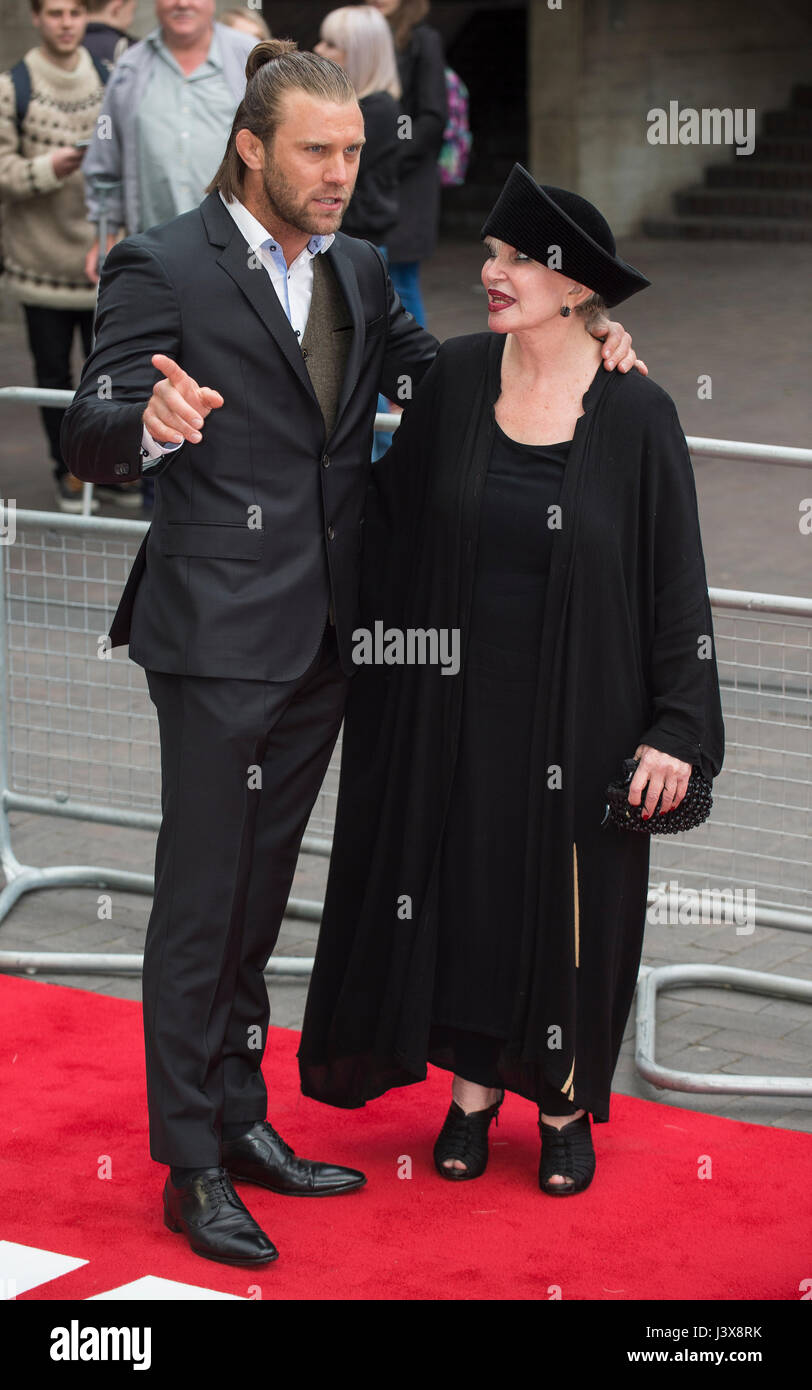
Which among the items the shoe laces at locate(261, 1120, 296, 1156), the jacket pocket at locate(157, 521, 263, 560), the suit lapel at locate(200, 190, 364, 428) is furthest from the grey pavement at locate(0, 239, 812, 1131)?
the suit lapel at locate(200, 190, 364, 428)

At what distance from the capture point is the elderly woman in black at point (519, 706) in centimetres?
390

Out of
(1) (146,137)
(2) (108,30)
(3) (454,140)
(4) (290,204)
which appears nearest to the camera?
(4) (290,204)

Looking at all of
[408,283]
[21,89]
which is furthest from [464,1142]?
[21,89]

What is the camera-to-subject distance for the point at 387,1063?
13.8 feet

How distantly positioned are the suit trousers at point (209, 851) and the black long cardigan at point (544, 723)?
235 millimetres

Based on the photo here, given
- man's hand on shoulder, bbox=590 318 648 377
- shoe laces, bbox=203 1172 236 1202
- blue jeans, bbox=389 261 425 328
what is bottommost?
shoe laces, bbox=203 1172 236 1202

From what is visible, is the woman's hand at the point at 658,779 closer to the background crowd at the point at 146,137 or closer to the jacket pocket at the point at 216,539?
the jacket pocket at the point at 216,539

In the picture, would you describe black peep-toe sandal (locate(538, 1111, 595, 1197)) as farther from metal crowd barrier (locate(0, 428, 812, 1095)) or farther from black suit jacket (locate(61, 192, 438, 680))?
black suit jacket (locate(61, 192, 438, 680))

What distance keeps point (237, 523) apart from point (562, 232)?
0.83 meters

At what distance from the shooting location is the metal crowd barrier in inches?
193

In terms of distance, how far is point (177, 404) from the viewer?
3.37 m

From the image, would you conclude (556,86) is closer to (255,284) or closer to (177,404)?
(255,284)
